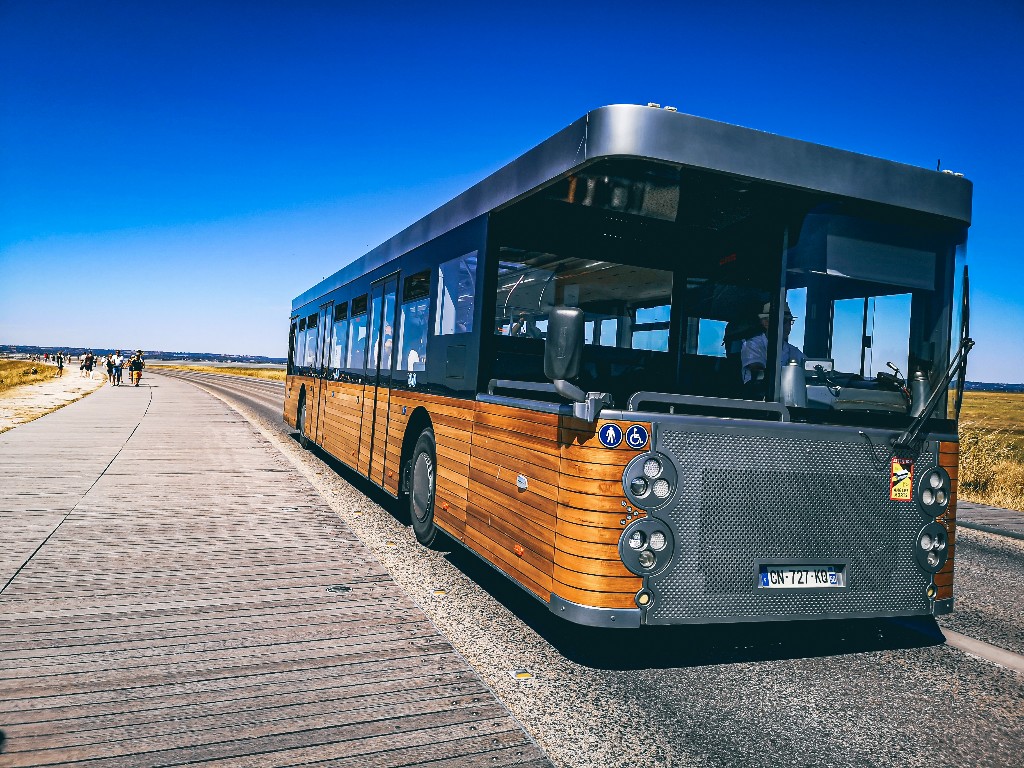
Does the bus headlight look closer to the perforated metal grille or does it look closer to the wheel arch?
the perforated metal grille

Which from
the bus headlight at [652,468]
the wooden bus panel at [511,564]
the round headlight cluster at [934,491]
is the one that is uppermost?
the bus headlight at [652,468]

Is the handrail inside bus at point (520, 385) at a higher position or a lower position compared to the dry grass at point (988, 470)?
higher

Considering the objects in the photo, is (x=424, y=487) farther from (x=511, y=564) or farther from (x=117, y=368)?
(x=117, y=368)

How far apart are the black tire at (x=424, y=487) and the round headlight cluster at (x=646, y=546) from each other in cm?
276

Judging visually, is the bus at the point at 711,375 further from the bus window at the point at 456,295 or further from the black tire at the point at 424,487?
the black tire at the point at 424,487

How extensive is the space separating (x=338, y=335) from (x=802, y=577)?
8290 mm

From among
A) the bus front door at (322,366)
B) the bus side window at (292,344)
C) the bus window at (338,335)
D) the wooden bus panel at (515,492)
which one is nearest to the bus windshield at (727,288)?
the wooden bus panel at (515,492)

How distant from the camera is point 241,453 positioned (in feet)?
42.3

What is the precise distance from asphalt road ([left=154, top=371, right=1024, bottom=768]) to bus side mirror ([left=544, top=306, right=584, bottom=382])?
1599 millimetres

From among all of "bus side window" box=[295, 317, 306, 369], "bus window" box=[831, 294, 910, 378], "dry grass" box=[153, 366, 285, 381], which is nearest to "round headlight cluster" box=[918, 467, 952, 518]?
"bus window" box=[831, 294, 910, 378]

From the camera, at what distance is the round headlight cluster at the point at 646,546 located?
3.71 metres


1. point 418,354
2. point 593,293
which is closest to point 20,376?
point 418,354

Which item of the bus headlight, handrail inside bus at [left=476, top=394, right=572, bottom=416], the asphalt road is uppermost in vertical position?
handrail inside bus at [left=476, top=394, right=572, bottom=416]

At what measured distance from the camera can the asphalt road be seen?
3.14 m
